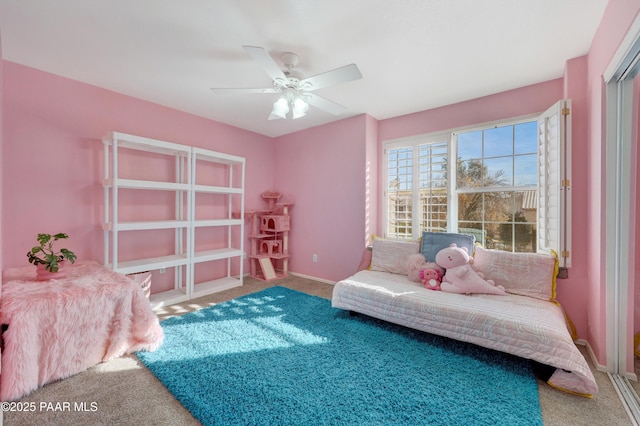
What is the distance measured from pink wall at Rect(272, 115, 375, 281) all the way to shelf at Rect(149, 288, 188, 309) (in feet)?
5.60

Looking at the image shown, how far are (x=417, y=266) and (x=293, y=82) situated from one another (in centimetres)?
210

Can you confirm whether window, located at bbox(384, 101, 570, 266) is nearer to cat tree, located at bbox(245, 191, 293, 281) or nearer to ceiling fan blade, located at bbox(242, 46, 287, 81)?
cat tree, located at bbox(245, 191, 293, 281)

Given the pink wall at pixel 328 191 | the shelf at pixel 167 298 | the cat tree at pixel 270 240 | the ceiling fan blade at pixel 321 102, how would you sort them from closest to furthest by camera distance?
1. the ceiling fan blade at pixel 321 102
2. the shelf at pixel 167 298
3. the pink wall at pixel 328 191
4. the cat tree at pixel 270 240

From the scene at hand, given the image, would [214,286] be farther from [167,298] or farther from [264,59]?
[264,59]

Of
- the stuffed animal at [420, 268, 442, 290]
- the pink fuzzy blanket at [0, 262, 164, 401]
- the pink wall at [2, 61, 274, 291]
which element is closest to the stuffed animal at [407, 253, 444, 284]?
the stuffed animal at [420, 268, 442, 290]

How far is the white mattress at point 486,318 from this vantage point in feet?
5.17

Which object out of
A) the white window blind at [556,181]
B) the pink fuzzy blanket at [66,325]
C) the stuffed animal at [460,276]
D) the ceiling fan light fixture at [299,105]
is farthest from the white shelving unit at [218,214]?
the white window blind at [556,181]

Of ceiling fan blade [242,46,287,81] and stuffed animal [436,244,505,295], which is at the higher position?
ceiling fan blade [242,46,287,81]

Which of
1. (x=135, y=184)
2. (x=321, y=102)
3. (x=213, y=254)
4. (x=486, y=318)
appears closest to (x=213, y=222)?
(x=213, y=254)

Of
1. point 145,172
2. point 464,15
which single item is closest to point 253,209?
point 145,172

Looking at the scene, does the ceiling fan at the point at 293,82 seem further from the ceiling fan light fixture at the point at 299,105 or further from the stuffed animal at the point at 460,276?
the stuffed animal at the point at 460,276

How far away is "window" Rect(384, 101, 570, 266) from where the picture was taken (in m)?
2.28

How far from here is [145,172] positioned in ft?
9.92

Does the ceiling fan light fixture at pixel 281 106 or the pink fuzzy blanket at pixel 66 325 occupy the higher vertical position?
the ceiling fan light fixture at pixel 281 106
